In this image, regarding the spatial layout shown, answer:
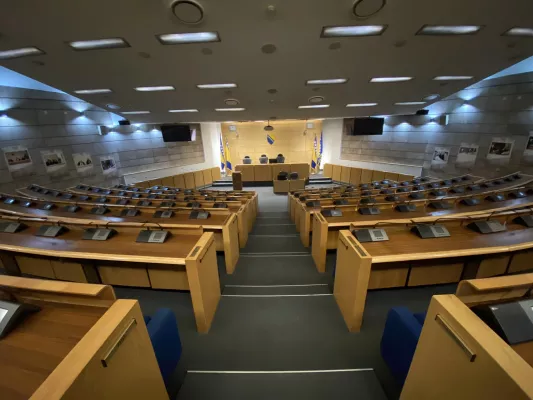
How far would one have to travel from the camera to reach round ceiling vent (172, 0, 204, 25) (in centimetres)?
294

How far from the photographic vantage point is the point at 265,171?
11.7 m

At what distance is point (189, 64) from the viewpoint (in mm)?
4562

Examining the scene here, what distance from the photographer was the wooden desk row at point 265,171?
450 inches

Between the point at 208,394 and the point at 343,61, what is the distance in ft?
19.7

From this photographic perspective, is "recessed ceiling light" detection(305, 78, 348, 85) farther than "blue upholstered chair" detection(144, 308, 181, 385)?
Yes

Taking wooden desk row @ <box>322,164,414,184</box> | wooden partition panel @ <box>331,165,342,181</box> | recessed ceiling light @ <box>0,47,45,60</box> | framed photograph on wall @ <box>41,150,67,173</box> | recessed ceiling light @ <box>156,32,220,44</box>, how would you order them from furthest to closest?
1. wooden partition panel @ <box>331,165,342,181</box>
2. wooden desk row @ <box>322,164,414,184</box>
3. framed photograph on wall @ <box>41,150,67,173</box>
4. recessed ceiling light @ <box>0,47,45,60</box>
5. recessed ceiling light @ <box>156,32,220,44</box>

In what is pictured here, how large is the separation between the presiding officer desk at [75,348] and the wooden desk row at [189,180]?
10.5 meters

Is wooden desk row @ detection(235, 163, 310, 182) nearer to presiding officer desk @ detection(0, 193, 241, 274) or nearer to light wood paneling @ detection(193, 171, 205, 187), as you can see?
light wood paneling @ detection(193, 171, 205, 187)

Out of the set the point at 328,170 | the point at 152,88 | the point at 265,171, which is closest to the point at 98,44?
the point at 152,88

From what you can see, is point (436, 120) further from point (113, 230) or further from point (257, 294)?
point (113, 230)

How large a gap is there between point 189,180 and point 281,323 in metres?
11.0

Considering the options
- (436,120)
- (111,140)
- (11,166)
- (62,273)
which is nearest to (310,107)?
(436,120)

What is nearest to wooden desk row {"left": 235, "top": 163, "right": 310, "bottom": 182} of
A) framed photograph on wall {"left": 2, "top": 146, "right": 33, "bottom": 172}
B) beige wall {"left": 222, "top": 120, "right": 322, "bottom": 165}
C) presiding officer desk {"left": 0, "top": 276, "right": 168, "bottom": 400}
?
beige wall {"left": 222, "top": 120, "right": 322, "bottom": 165}

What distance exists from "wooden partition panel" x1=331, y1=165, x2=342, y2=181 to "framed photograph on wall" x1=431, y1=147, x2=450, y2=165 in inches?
176
